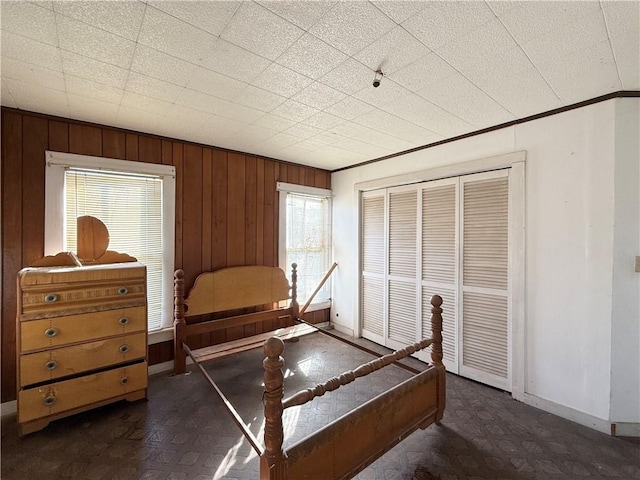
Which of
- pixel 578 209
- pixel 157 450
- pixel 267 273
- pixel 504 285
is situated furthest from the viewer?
pixel 267 273

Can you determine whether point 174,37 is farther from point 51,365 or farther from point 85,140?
point 51,365

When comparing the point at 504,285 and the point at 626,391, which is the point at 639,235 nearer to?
the point at 504,285

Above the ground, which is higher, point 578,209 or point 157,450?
point 578,209

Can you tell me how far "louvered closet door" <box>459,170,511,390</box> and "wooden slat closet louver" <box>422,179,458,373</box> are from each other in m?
0.10

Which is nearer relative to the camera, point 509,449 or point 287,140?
point 509,449

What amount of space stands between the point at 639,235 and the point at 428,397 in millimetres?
1894

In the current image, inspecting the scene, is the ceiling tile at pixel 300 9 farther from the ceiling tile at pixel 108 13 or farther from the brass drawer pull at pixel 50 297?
the brass drawer pull at pixel 50 297

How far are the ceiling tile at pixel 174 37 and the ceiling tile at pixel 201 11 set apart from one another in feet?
0.12

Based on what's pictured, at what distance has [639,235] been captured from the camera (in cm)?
199

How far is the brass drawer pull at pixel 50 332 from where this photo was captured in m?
2.03

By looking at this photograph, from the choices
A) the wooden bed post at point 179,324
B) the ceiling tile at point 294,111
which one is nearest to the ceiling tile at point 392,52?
the ceiling tile at point 294,111

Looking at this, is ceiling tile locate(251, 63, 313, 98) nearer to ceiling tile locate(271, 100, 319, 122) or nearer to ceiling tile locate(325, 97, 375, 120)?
ceiling tile locate(271, 100, 319, 122)

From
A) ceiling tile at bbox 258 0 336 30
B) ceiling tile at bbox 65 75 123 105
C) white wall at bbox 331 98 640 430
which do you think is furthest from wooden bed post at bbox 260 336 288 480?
white wall at bbox 331 98 640 430

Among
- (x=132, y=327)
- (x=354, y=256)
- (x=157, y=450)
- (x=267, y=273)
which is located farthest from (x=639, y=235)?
(x=132, y=327)
